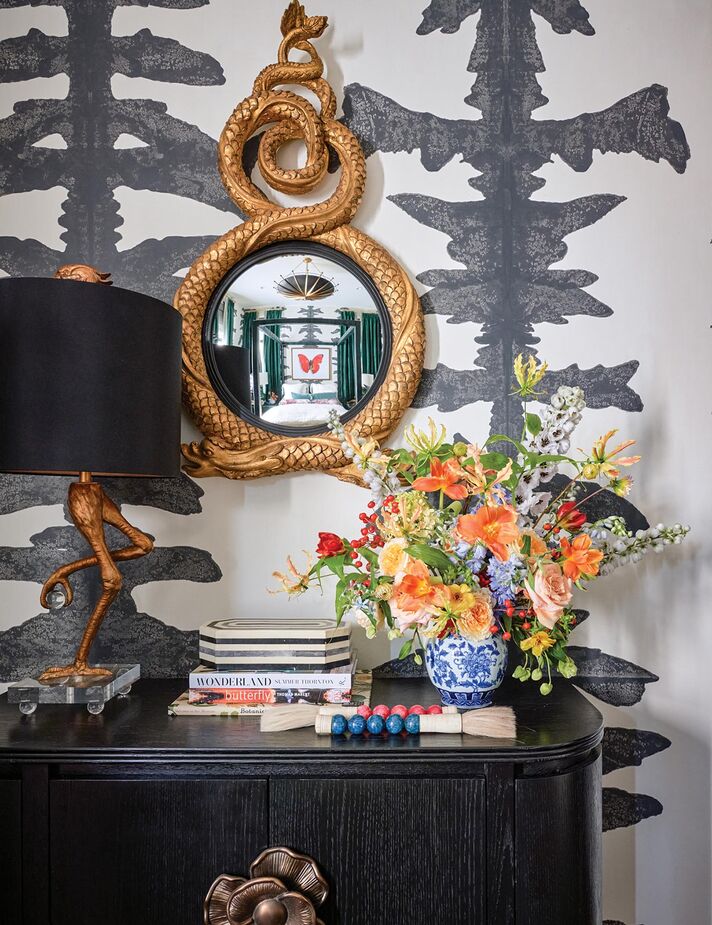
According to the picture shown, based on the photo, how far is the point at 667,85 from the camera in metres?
1.67

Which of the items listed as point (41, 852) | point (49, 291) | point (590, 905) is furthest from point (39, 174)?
point (590, 905)

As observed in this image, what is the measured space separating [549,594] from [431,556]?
0.65 feet

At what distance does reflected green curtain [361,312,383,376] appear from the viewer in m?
1.62

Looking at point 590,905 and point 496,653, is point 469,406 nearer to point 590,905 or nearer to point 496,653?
point 496,653

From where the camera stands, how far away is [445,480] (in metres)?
1.18

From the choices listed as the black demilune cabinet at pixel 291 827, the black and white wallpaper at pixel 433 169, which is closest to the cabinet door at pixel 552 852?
the black demilune cabinet at pixel 291 827

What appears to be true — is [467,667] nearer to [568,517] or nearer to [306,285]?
[568,517]

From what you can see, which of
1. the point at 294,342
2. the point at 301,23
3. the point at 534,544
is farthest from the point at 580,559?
the point at 301,23

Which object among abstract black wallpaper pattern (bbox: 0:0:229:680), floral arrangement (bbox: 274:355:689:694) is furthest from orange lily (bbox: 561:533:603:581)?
abstract black wallpaper pattern (bbox: 0:0:229:680)

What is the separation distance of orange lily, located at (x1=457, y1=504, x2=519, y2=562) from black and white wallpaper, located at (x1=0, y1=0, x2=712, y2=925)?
533 millimetres

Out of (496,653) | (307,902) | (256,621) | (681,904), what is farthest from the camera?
(681,904)

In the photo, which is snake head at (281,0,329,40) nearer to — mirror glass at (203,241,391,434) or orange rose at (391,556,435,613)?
mirror glass at (203,241,391,434)

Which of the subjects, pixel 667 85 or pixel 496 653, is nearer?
pixel 496 653

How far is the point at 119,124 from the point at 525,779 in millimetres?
1631
